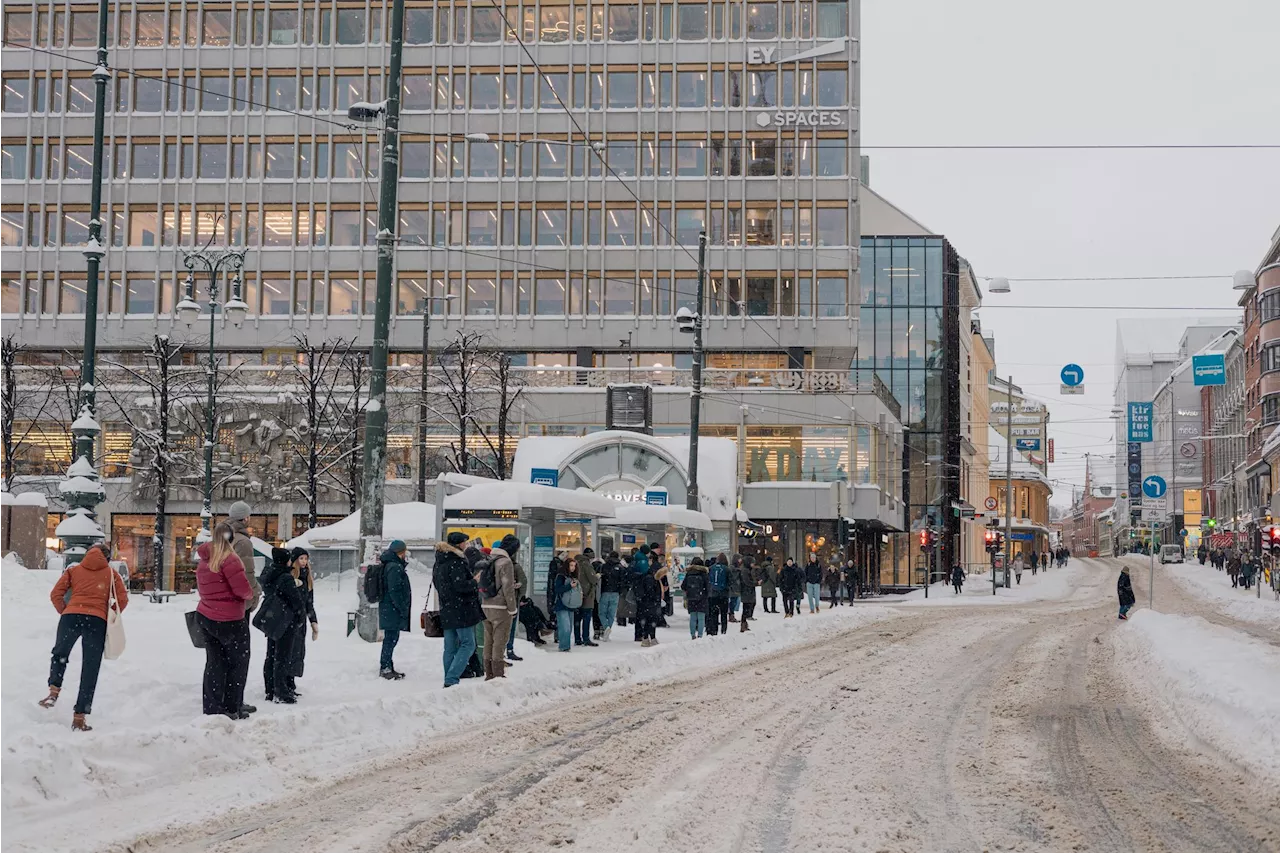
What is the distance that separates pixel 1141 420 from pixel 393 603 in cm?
5491

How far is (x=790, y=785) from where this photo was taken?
9.53m

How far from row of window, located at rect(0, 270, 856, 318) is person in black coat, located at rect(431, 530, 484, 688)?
1707 inches

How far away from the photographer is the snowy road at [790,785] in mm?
7836

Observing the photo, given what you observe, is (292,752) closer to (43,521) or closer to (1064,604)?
(43,521)

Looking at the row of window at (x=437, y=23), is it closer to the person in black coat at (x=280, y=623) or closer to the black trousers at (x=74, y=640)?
the person in black coat at (x=280, y=623)

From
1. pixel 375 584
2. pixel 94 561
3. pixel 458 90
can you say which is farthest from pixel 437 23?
pixel 94 561

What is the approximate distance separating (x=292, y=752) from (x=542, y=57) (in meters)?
52.5

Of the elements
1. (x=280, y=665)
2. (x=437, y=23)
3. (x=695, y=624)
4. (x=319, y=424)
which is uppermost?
(x=437, y=23)

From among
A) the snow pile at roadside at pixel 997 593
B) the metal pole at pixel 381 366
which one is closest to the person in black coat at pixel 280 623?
the metal pole at pixel 381 366

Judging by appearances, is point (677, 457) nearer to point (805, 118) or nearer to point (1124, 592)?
point (1124, 592)

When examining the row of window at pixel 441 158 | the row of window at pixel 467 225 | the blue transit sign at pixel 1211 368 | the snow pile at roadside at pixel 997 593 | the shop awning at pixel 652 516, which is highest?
the row of window at pixel 441 158

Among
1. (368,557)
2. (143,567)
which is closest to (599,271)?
(143,567)

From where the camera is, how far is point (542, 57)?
197 ft

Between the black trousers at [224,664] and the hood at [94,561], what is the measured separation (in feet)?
3.28
